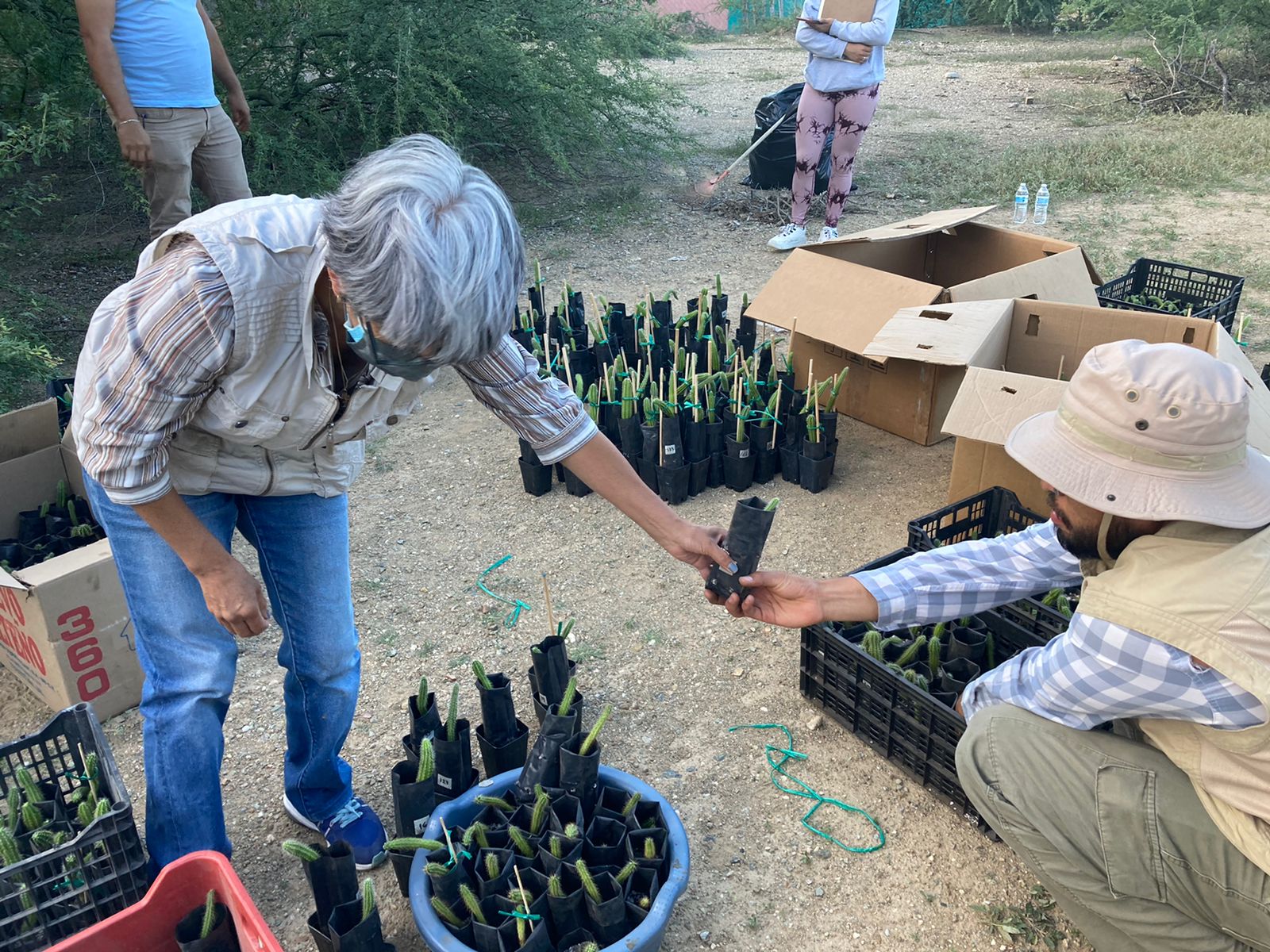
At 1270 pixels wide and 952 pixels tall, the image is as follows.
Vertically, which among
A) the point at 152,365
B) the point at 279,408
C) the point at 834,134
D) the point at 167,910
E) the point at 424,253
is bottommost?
the point at 167,910

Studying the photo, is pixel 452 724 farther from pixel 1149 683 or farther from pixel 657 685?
pixel 1149 683

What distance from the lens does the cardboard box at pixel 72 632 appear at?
2469 millimetres

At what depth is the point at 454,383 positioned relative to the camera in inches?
189

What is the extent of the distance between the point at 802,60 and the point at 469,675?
1348 cm

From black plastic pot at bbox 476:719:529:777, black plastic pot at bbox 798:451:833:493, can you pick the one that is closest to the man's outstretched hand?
black plastic pot at bbox 476:719:529:777

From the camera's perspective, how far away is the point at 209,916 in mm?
1733

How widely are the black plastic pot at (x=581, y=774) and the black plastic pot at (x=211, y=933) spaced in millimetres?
683

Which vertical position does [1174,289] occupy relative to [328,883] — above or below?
above

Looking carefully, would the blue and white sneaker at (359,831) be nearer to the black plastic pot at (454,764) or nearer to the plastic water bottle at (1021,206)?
the black plastic pot at (454,764)

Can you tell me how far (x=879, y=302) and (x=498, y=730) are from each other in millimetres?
2270

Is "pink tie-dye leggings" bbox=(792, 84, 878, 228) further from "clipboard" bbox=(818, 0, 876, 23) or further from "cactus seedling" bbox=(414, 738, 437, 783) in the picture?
"cactus seedling" bbox=(414, 738, 437, 783)

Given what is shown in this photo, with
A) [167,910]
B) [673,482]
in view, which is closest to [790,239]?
[673,482]

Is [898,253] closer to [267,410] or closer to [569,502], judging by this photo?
[569,502]

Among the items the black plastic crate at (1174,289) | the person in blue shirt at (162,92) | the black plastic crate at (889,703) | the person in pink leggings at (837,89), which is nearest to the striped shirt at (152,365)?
the black plastic crate at (889,703)
